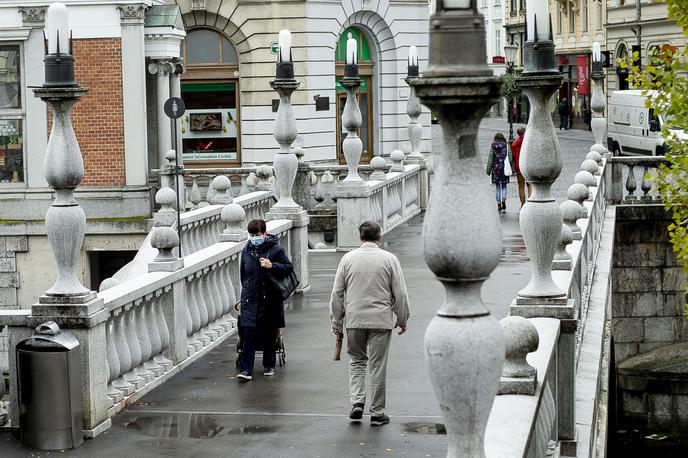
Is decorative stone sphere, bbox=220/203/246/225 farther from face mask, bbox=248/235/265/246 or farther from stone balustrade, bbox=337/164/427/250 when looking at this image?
stone balustrade, bbox=337/164/427/250

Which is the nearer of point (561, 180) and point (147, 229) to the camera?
point (147, 229)

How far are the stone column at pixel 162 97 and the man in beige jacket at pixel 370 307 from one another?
18.6 metres

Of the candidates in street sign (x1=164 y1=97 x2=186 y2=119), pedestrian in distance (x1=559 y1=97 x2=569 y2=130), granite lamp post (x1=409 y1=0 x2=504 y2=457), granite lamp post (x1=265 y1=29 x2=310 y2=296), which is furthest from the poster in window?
granite lamp post (x1=409 y1=0 x2=504 y2=457)

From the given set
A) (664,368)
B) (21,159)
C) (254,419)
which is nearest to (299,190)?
(21,159)

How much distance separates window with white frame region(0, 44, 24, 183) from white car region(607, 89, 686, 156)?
56.7 feet

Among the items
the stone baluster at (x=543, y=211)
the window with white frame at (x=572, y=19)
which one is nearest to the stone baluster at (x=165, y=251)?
the stone baluster at (x=543, y=211)

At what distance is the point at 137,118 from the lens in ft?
90.3

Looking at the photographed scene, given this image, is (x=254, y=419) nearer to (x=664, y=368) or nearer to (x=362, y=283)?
(x=362, y=283)

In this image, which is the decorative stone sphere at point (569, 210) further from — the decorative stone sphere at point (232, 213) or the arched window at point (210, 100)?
the arched window at point (210, 100)

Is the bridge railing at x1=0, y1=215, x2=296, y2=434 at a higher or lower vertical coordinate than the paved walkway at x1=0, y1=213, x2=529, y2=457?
higher

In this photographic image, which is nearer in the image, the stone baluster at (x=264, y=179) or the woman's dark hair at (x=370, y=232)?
Result: the woman's dark hair at (x=370, y=232)

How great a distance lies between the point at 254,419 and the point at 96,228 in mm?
17336

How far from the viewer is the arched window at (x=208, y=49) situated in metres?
37.8

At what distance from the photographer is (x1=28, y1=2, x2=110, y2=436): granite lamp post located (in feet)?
31.8
